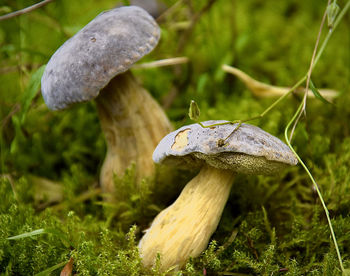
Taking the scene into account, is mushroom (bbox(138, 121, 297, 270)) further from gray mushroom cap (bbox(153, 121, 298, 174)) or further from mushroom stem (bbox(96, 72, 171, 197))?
mushroom stem (bbox(96, 72, 171, 197))

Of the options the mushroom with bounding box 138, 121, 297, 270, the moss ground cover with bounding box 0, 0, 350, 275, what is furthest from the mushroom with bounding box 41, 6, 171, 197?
the mushroom with bounding box 138, 121, 297, 270

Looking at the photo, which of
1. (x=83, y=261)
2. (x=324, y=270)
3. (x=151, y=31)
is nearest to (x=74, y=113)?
(x=151, y=31)

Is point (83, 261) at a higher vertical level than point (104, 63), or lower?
lower

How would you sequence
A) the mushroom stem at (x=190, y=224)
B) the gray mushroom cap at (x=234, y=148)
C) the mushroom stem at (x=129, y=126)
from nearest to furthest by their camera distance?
the gray mushroom cap at (x=234, y=148), the mushroom stem at (x=190, y=224), the mushroom stem at (x=129, y=126)

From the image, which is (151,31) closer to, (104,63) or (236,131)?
(104,63)

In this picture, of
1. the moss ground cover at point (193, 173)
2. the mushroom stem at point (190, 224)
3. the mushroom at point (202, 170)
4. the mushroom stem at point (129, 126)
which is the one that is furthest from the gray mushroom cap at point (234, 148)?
the mushroom stem at point (129, 126)

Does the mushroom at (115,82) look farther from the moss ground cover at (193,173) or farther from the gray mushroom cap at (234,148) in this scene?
the gray mushroom cap at (234,148)

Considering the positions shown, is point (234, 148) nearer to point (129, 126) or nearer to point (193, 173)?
point (193, 173)
